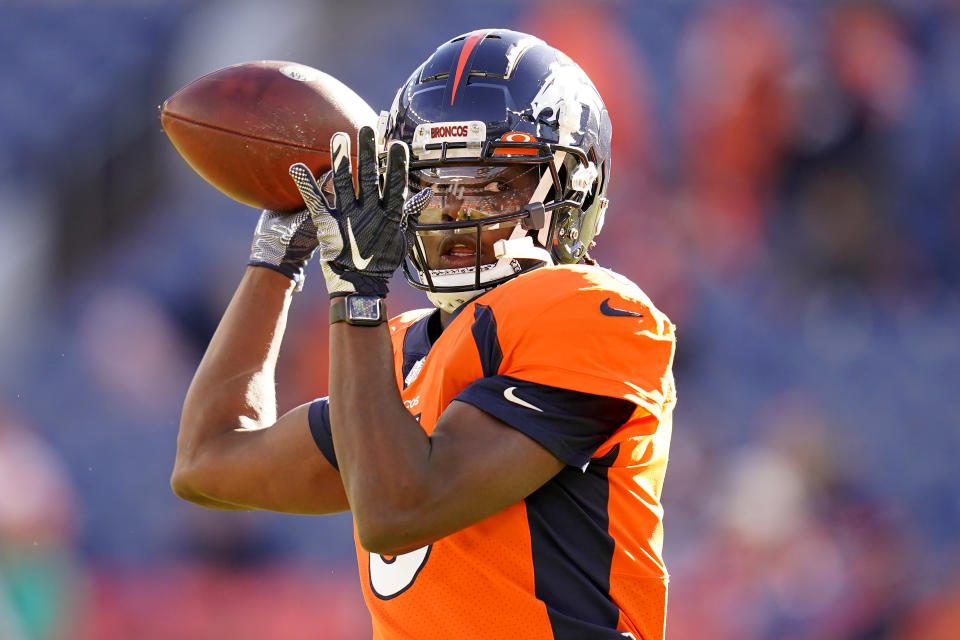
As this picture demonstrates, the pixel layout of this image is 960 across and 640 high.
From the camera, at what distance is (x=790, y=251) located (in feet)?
20.2

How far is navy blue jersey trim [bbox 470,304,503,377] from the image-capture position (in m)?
1.82

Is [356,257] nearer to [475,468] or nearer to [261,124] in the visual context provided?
[475,468]

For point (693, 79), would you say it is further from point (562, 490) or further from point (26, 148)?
point (562, 490)

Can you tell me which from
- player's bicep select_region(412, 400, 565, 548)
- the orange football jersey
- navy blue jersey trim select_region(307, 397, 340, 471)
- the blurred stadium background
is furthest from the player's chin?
the blurred stadium background

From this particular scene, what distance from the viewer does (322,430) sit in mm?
1977

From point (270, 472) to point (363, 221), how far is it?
0.56 metres

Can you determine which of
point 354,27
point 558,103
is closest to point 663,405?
point 558,103

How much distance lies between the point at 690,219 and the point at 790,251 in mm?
561

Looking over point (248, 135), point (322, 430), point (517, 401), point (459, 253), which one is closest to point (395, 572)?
point (322, 430)

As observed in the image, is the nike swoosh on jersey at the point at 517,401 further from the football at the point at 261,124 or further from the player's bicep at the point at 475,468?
the football at the point at 261,124

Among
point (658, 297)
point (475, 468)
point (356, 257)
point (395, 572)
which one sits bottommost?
point (658, 297)

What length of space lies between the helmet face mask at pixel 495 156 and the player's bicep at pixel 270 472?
366mm

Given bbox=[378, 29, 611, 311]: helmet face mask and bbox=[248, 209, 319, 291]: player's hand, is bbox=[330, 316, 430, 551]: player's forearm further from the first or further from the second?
bbox=[248, 209, 319, 291]: player's hand

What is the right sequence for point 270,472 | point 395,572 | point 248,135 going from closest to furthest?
point 395,572 < point 270,472 < point 248,135
